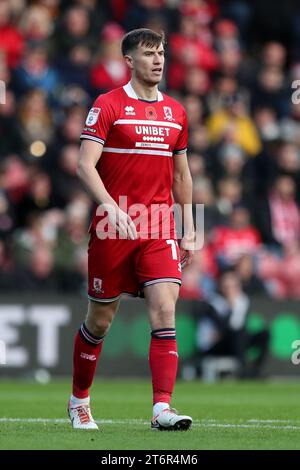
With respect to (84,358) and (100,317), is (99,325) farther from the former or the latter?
(84,358)

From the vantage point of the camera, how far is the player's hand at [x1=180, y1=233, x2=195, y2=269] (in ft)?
28.5

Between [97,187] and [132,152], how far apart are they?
0.45m

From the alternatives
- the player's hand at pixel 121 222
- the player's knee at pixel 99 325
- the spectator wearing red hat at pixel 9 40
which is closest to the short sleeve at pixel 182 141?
the player's hand at pixel 121 222

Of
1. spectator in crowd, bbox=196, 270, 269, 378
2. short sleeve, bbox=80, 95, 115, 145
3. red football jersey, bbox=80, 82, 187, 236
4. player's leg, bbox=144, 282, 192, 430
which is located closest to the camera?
player's leg, bbox=144, 282, 192, 430

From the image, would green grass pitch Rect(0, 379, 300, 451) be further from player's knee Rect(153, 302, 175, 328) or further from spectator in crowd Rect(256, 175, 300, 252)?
spectator in crowd Rect(256, 175, 300, 252)

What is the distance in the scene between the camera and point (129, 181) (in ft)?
27.4

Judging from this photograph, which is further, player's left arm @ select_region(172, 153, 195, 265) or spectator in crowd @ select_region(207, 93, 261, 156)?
spectator in crowd @ select_region(207, 93, 261, 156)

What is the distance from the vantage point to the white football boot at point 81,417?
8468 millimetres

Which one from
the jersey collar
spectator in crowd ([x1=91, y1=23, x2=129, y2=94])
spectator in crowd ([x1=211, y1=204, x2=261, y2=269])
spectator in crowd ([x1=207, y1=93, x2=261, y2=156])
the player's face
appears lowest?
the jersey collar

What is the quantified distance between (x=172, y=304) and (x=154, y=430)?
0.80 m

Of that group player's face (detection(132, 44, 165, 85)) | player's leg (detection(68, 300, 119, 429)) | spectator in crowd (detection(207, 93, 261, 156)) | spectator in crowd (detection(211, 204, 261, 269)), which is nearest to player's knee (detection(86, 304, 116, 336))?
player's leg (detection(68, 300, 119, 429))
